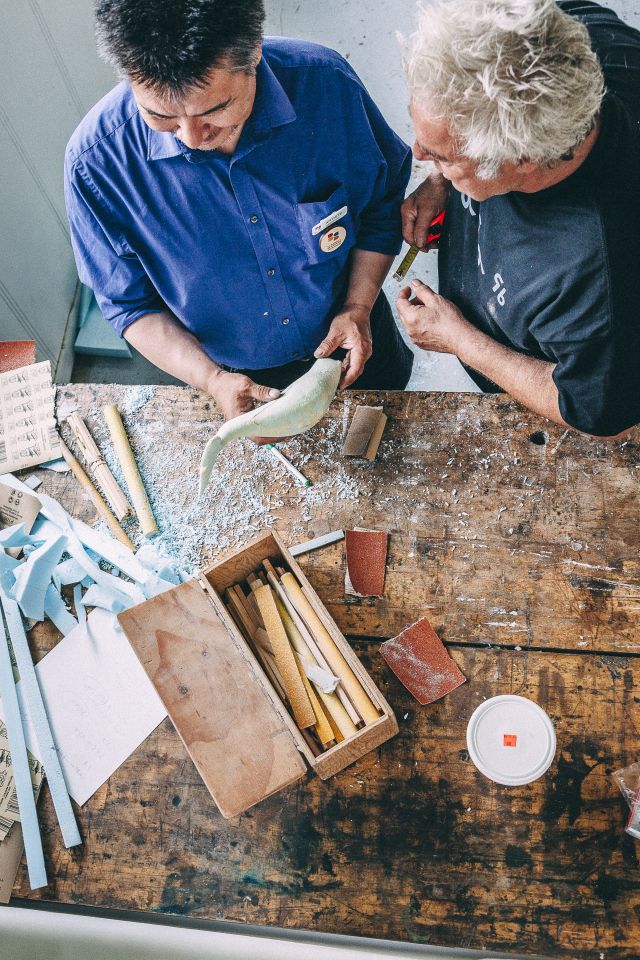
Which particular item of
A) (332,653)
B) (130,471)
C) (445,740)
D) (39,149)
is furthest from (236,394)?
(39,149)

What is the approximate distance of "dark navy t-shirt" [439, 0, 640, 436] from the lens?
3.84 feet

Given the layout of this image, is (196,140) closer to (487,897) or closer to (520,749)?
(520,749)

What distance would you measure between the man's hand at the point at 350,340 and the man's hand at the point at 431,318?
0.36ft

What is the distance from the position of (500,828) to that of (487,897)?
115mm

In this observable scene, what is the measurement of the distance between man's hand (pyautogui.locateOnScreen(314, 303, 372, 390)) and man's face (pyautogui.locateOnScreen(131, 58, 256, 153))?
0.51 m

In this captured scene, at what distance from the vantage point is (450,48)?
1.06 m

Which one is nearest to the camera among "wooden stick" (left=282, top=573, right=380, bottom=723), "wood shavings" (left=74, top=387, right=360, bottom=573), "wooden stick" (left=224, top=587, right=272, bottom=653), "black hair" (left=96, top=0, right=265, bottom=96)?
"black hair" (left=96, top=0, right=265, bottom=96)

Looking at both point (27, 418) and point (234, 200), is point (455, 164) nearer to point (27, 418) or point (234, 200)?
point (234, 200)

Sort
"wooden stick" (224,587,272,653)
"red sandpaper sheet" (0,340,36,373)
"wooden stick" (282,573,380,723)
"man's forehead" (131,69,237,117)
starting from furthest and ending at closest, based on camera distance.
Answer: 1. "red sandpaper sheet" (0,340,36,373)
2. "wooden stick" (224,587,272,653)
3. "wooden stick" (282,573,380,723)
4. "man's forehead" (131,69,237,117)

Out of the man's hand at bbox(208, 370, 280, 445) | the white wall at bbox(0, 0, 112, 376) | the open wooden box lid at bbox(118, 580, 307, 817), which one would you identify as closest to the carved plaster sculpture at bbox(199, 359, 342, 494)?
the man's hand at bbox(208, 370, 280, 445)

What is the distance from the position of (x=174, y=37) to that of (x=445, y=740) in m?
1.30

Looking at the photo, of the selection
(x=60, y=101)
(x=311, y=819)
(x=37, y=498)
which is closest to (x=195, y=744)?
(x=311, y=819)

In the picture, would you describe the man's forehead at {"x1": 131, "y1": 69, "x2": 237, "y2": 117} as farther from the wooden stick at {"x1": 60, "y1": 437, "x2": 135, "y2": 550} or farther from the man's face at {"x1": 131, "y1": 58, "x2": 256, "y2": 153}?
the wooden stick at {"x1": 60, "y1": 437, "x2": 135, "y2": 550}

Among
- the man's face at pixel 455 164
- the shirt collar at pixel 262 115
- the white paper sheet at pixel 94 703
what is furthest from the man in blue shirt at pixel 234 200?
the white paper sheet at pixel 94 703
